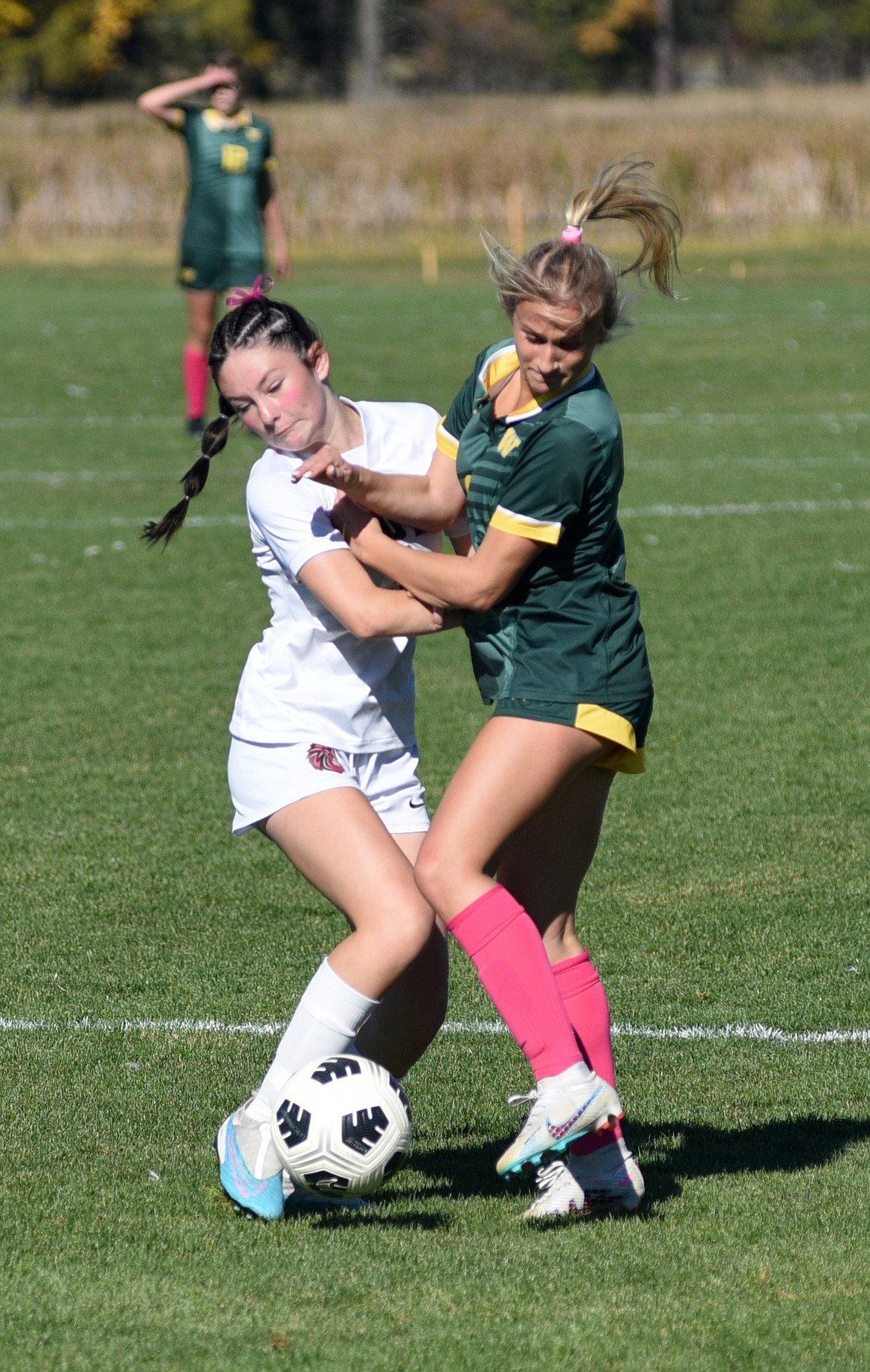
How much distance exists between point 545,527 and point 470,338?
744 inches

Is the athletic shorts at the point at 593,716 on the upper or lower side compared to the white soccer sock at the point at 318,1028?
upper

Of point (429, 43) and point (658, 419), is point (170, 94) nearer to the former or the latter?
point (658, 419)

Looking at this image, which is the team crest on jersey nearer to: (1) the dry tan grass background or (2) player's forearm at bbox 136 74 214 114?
(2) player's forearm at bbox 136 74 214 114

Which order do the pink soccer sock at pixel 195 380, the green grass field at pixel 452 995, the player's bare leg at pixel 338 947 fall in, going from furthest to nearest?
the pink soccer sock at pixel 195 380 → the player's bare leg at pixel 338 947 → the green grass field at pixel 452 995

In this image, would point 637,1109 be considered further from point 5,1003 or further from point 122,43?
point 122,43

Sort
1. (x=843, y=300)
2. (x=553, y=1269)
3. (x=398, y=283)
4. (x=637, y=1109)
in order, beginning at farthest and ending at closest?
(x=398, y=283), (x=843, y=300), (x=637, y=1109), (x=553, y=1269)

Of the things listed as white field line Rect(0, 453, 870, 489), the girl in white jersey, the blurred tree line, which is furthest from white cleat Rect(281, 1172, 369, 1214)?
the blurred tree line

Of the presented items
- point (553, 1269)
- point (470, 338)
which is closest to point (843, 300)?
point (470, 338)

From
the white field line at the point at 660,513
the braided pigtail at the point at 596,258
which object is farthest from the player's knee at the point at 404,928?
the white field line at the point at 660,513

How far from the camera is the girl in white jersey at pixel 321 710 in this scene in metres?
3.63

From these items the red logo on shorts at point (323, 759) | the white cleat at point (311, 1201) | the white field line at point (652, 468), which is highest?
the red logo on shorts at point (323, 759)

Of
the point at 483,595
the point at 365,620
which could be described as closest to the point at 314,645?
the point at 365,620

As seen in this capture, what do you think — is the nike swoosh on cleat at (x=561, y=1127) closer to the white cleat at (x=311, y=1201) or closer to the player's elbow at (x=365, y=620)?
the white cleat at (x=311, y=1201)

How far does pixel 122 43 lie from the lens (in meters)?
64.9
